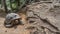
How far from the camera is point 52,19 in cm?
377

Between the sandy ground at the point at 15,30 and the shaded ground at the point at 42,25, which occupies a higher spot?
the shaded ground at the point at 42,25

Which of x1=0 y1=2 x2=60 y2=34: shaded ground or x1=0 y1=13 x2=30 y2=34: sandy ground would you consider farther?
x1=0 y1=13 x2=30 y2=34: sandy ground

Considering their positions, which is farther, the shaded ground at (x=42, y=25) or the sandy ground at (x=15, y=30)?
the sandy ground at (x=15, y=30)

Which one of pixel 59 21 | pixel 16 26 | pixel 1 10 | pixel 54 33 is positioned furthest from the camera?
pixel 1 10

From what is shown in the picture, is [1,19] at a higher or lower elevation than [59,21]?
lower

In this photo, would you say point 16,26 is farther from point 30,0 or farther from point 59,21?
point 30,0

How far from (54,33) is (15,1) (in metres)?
3.62

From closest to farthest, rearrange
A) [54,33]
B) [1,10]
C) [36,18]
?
1. [54,33]
2. [36,18]
3. [1,10]

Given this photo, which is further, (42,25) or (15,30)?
(15,30)

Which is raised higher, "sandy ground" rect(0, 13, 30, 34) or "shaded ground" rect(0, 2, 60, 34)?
"shaded ground" rect(0, 2, 60, 34)

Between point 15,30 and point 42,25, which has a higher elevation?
point 42,25

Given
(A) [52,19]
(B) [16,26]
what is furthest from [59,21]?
(B) [16,26]

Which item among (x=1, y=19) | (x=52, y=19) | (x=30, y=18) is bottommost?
(x=1, y=19)

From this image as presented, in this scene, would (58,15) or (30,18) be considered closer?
(58,15)
